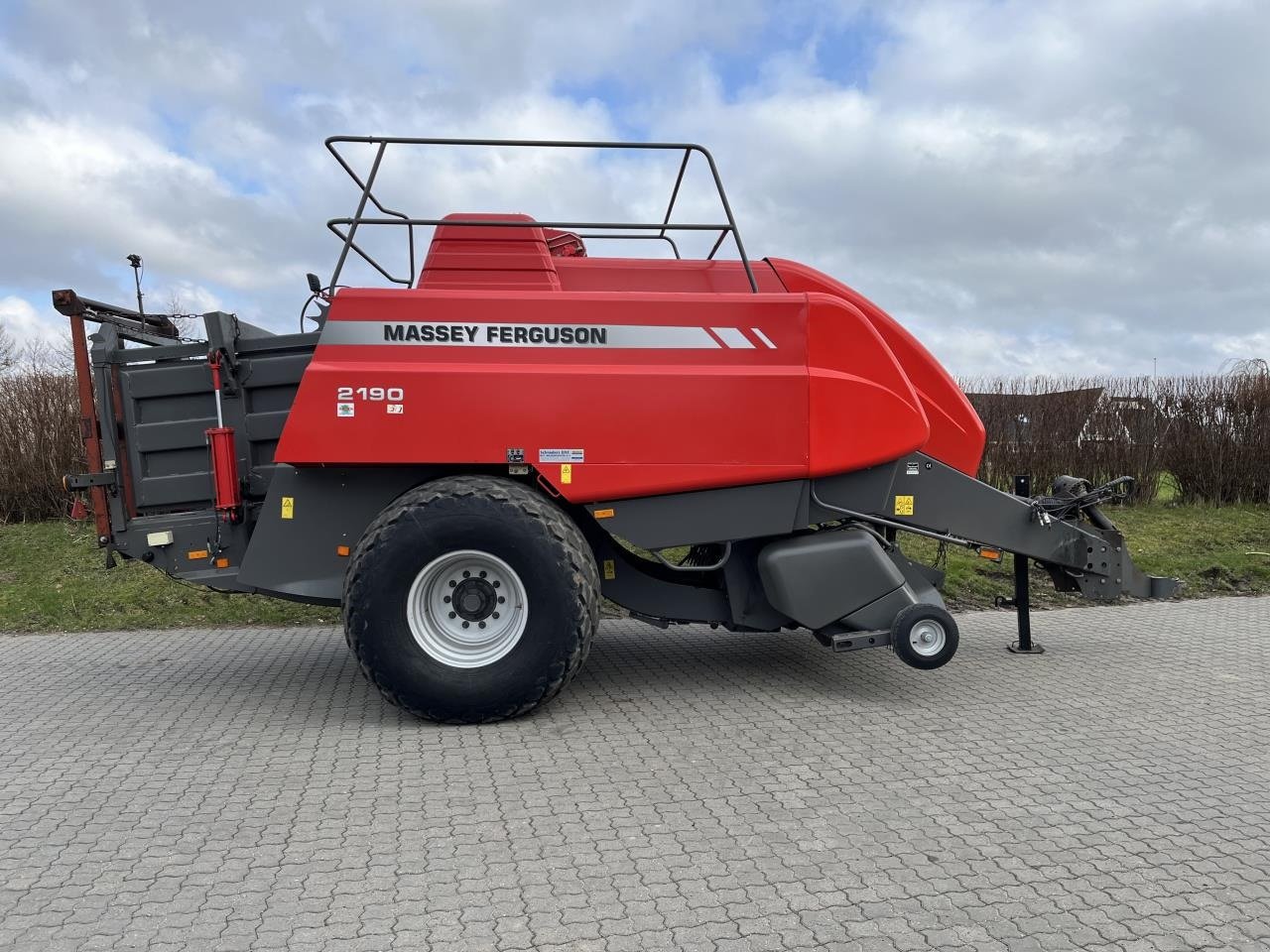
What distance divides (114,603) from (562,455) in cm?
511

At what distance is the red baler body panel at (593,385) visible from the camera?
15.4 ft

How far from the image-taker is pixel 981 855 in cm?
320

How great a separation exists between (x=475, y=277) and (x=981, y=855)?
3568 millimetres

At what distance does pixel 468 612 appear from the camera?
4727 millimetres

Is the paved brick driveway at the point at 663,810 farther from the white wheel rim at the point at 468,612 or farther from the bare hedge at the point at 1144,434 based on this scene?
the bare hedge at the point at 1144,434

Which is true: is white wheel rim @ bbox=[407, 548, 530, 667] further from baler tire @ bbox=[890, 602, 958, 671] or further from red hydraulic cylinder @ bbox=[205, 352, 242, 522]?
baler tire @ bbox=[890, 602, 958, 671]

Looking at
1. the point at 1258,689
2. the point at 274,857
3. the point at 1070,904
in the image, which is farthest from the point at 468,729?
the point at 1258,689

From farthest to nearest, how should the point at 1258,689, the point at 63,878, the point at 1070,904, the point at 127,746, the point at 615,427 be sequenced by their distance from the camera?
the point at 1258,689 < the point at 615,427 < the point at 127,746 < the point at 63,878 < the point at 1070,904

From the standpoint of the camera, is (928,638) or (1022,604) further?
(1022,604)

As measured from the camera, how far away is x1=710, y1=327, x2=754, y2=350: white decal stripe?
4781 mm

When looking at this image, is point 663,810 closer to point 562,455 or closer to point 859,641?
point 859,641

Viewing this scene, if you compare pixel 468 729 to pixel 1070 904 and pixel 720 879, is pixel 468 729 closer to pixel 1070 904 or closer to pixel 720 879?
pixel 720 879

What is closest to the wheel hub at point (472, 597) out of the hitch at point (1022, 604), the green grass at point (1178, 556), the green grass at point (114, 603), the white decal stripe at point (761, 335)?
the white decal stripe at point (761, 335)

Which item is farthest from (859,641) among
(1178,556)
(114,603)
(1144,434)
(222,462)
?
(1144,434)
